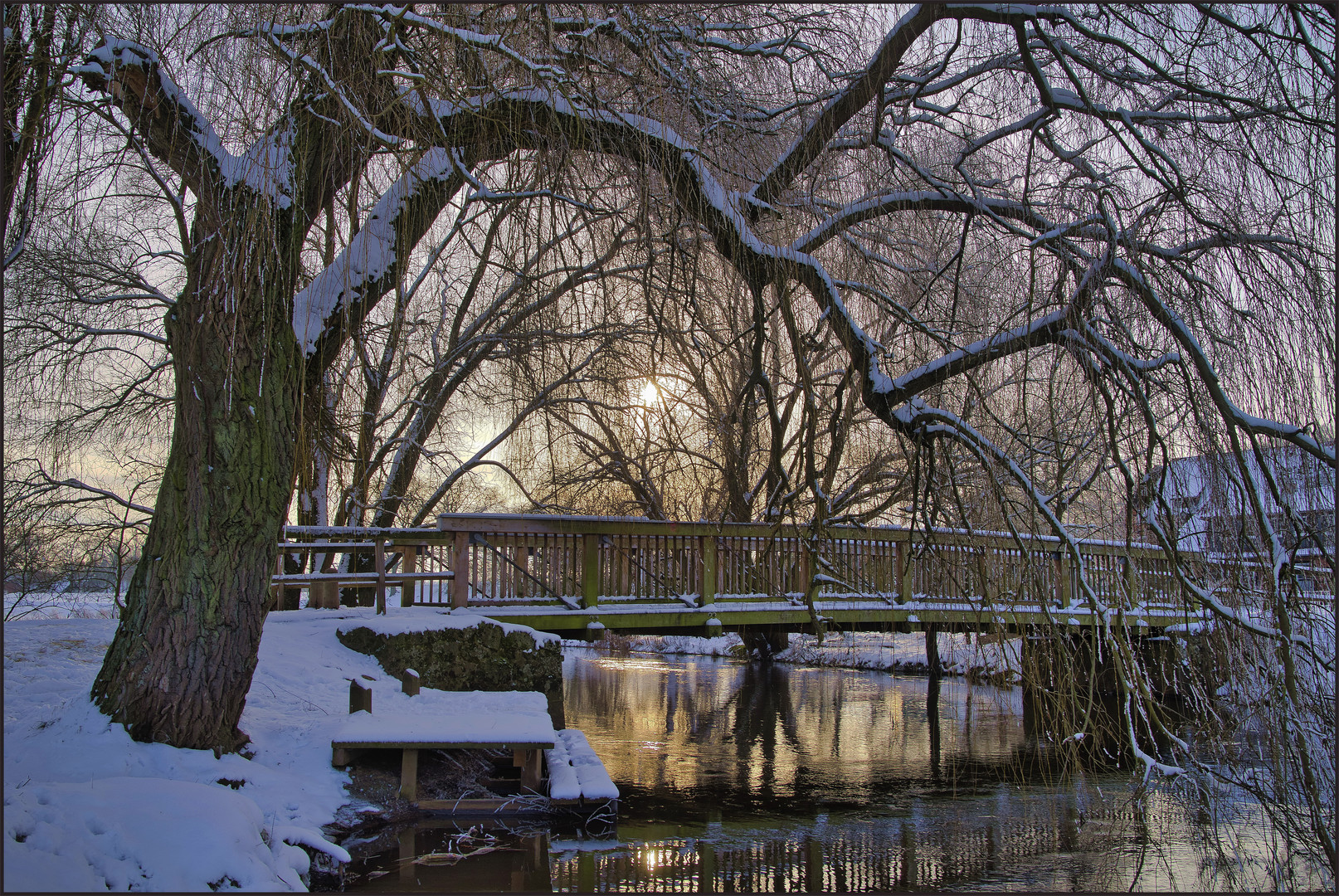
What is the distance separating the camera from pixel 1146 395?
4156 millimetres

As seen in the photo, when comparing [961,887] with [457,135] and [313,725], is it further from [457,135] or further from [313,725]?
[457,135]

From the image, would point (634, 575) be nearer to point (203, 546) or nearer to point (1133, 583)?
point (1133, 583)

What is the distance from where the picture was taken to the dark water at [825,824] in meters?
5.47

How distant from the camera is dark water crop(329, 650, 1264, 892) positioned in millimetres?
5469

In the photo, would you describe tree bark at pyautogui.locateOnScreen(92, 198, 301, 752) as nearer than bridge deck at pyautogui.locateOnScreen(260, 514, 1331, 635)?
Yes

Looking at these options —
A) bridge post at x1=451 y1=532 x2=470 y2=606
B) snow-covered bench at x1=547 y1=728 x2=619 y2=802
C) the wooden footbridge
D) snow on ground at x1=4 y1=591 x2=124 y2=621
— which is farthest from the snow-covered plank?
snow on ground at x1=4 y1=591 x2=124 y2=621

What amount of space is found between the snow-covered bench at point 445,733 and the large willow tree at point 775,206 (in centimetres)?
100

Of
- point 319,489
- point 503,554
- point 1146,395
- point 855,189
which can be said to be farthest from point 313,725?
point 319,489

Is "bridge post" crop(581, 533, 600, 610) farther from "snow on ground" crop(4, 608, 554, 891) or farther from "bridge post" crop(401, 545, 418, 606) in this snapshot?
"bridge post" crop(401, 545, 418, 606)

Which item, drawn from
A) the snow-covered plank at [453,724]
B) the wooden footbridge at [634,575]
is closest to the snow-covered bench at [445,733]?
the snow-covered plank at [453,724]

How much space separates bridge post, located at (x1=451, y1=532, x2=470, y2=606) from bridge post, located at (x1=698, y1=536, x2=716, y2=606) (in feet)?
8.27

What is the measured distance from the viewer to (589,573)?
912cm

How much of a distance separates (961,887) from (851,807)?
2131 mm

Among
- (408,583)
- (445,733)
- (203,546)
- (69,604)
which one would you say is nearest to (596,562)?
(408,583)
